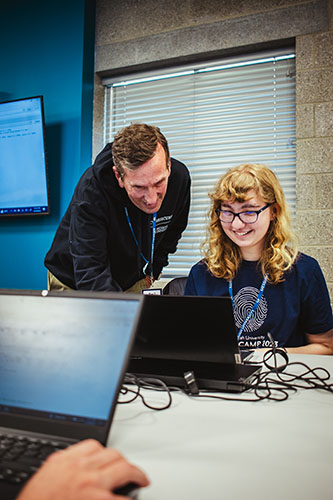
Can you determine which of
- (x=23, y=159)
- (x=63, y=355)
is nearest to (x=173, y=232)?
(x=23, y=159)

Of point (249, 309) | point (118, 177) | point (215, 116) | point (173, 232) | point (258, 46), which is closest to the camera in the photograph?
point (249, 309)

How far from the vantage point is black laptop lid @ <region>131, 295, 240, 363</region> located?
1.01 meters

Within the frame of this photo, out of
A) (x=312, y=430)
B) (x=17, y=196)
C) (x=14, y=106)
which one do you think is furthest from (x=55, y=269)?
(x=312, y=430)

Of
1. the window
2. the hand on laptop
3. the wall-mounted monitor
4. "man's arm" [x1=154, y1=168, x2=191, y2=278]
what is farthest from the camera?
the wall-mounted monitor

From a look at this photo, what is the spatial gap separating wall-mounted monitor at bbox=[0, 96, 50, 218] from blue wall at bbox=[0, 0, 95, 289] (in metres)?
0.10

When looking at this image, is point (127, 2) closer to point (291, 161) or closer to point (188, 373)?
point (291, 161)

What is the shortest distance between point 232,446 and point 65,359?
0.97 ft

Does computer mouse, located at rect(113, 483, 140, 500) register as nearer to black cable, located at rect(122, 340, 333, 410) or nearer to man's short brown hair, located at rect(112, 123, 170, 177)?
black cable, located at rect(122, 340, 333, 410)

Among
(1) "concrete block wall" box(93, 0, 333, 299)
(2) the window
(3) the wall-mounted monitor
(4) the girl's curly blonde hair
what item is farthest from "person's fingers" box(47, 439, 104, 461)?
(3) the wall-mounted monitor

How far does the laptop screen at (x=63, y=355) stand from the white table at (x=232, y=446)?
11 cm

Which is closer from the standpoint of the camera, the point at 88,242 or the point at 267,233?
the point at 267,233

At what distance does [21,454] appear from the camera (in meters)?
0.59

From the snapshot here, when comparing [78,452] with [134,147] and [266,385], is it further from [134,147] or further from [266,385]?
[134,147]

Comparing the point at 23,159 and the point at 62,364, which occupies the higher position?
the point at 23,159
